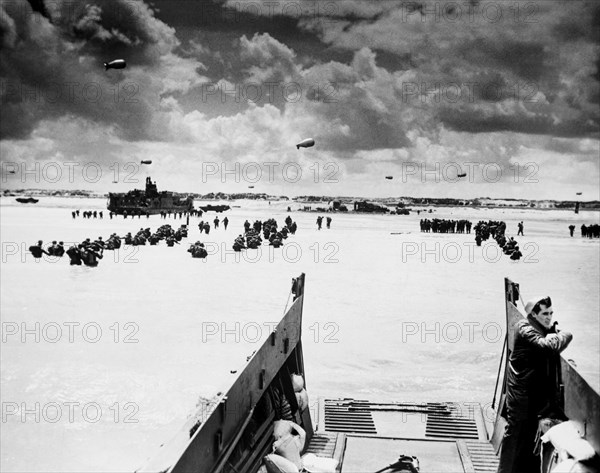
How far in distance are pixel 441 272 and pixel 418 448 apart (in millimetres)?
16345

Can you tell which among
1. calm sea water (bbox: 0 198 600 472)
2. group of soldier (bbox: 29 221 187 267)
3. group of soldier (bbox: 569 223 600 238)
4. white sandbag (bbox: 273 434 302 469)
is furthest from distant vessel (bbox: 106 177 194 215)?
white sandbag (bbox: 273 434 302 469)

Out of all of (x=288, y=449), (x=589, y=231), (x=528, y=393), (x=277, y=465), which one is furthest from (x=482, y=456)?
(x=589, y=231)

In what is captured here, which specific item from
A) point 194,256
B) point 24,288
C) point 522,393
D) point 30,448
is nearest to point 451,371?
point 522,393

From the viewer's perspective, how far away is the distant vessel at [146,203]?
6244cm

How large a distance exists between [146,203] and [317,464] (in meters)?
60.8

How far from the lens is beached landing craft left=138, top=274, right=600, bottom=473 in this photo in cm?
332

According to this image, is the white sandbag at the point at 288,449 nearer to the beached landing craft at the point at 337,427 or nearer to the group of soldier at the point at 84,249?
the beached landing craft at the point at 337,427

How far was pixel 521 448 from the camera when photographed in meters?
4.49

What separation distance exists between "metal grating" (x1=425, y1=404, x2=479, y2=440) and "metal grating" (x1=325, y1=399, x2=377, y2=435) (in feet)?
2.30

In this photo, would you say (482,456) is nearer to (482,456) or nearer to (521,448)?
(482,456)

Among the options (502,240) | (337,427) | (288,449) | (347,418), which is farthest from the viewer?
(502,240)

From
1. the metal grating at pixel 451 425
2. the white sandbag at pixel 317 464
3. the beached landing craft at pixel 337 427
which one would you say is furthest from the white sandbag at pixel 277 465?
the metal grating at pixel 451 425

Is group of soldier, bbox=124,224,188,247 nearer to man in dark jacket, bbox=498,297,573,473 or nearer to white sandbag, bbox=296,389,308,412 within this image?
white sandbag, bbox=296,389,308,412

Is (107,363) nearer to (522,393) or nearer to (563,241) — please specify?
(522,393)
